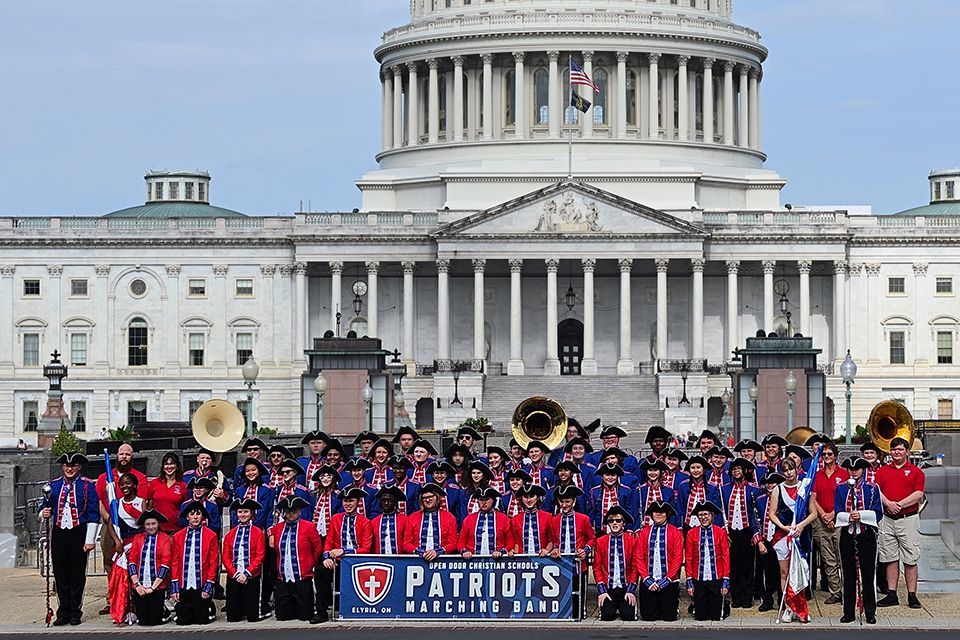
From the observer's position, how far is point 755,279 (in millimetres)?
102938

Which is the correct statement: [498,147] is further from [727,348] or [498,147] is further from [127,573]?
[127,573]

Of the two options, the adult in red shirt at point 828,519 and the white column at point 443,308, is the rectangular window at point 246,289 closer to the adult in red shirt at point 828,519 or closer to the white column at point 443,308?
the white column at point 443,308

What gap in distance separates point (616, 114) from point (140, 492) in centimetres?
8146

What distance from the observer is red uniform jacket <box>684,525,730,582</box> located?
98.4 ft

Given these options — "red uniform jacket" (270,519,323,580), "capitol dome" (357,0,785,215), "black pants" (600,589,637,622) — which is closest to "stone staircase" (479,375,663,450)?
"capitol dome" (357,0,785,215)

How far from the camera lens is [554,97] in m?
110

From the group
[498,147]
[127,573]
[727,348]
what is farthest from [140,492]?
[498,147]

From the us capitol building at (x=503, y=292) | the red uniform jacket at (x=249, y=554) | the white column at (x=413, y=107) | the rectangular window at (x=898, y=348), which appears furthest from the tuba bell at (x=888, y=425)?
the white column at (x=413, y=107)

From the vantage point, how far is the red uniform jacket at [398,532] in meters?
30.0

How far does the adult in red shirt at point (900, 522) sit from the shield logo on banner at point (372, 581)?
720cm

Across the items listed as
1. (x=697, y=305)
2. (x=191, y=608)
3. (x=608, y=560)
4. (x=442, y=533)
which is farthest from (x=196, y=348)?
(x=608, y=560)

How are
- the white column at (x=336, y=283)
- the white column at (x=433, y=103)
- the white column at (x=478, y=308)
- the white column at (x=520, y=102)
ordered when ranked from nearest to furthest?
1. the white column at (x=478, y=308)
2. the white column at (x=336, y=283)
3. the white column at (x=520, y=102)
4. the white column at (x=433, y=103)

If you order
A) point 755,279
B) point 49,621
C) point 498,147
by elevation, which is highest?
point 498,147

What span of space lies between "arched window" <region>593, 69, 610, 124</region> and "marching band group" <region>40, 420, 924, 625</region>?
80.5 meters
